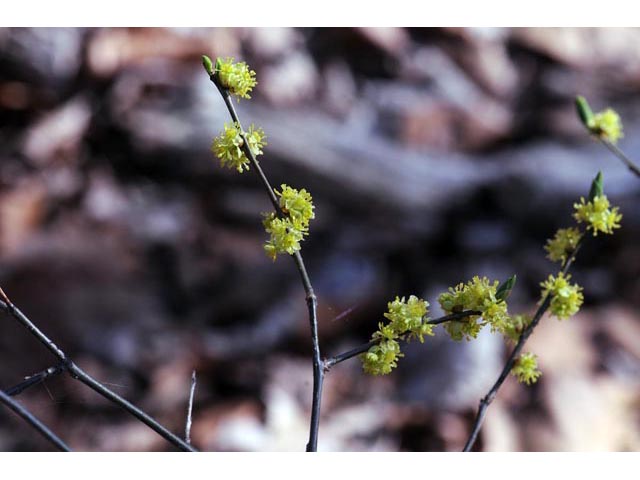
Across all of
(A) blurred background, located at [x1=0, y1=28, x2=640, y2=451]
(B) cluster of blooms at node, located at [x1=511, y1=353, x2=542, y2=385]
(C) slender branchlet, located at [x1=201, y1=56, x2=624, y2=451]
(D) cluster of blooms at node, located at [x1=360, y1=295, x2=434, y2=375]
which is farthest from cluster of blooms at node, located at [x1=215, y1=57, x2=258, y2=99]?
(A) blurred background, located at [x1=0, y1=28, x2=640, y2=451]

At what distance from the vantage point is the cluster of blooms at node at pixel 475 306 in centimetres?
46

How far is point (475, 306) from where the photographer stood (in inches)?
18.4

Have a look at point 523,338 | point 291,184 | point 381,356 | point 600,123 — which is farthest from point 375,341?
point 291,184

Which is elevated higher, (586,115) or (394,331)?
(586,115)

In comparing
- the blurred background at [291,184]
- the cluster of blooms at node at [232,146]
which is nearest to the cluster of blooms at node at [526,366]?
the cluster of blooms at node at [232,146]

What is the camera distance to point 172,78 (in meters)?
1.42

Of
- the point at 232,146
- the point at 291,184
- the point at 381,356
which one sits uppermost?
the point at 291,184

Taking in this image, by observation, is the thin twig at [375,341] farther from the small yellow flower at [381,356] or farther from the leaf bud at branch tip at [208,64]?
the leaf bud at branch tip at [208,64]

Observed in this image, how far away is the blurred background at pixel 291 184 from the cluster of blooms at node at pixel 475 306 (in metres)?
0.77

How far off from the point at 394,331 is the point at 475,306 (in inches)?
2.3

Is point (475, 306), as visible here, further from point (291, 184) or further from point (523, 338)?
point (291, 184)
